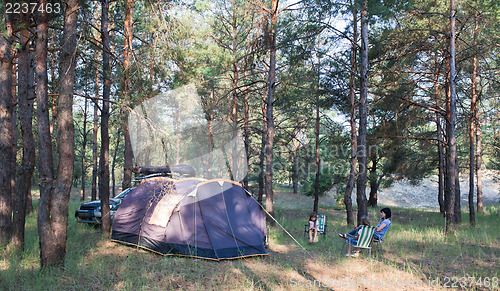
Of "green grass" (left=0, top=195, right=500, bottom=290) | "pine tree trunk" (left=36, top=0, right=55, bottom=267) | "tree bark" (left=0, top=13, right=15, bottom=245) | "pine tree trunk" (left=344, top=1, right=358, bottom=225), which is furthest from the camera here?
"pine tree trunk" (left=344, top=1, right=358, bottom=225)

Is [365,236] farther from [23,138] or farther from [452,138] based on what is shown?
[23,138]

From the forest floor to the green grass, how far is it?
0.01m

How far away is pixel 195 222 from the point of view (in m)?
7.72

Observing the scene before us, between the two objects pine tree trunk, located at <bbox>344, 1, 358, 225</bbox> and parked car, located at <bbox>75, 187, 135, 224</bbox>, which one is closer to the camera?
parked car, located at <bbox>75, 187, 135, 224</bbox>

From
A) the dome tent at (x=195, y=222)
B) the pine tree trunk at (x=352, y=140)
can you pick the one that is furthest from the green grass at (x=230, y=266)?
the pine tree trunk at (x=352, y=140)

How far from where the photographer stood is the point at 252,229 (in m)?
8.27

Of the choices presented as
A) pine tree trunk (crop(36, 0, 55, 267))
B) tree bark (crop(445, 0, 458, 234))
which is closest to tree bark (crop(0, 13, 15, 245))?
pine tree trunk (crop(36, 0, 55, 267))

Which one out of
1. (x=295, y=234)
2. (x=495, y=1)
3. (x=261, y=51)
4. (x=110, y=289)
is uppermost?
(x=495, y=1)

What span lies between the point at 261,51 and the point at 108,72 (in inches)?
219

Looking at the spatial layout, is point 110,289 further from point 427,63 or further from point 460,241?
point 427,63

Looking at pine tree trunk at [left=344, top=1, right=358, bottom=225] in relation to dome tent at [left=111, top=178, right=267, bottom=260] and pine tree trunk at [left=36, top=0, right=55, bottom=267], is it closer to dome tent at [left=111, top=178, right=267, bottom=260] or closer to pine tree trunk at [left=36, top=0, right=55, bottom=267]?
dome tent at [left=111, top=178, right=267, bottom=260]

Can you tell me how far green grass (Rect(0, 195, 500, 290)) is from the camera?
559 cm

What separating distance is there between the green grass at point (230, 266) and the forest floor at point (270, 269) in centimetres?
1

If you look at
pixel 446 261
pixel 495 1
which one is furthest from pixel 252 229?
pixel 495 1
